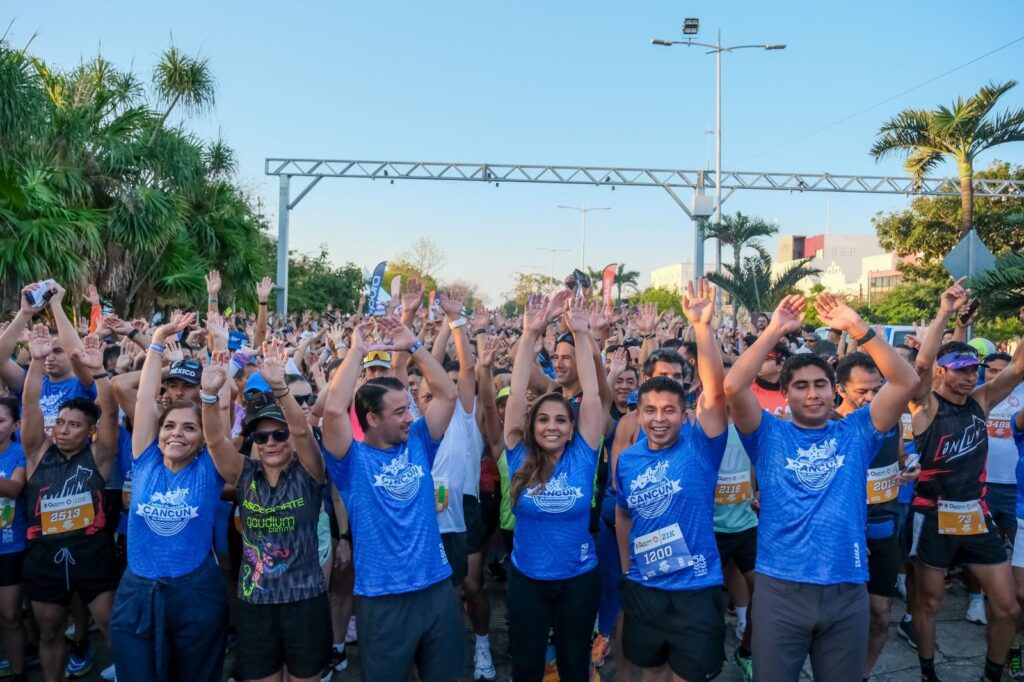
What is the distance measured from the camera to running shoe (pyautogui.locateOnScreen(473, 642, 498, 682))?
4766 mm

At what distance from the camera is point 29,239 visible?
366 inches

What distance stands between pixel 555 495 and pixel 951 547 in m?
2.70

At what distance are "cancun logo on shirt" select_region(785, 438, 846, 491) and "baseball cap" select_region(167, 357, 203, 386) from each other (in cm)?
328

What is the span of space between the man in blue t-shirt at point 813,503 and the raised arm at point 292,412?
197cm

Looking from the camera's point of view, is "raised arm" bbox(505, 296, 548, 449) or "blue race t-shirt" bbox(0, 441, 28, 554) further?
"blue race t-shirt" bbox(0, 441, 28, 554)

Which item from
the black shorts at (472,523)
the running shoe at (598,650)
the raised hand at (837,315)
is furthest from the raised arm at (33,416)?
the raised hand at (837,315)

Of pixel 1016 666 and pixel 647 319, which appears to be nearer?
pixel 1016 666

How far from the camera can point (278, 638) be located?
11.4 feet

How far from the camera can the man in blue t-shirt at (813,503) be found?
3.27 metres

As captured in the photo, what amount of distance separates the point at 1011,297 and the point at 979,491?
202 inches

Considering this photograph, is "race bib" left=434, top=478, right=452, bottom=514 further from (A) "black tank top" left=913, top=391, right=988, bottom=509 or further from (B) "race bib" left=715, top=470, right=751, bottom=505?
(A) "black tank top" left=913, top=391, right=988, bottom=509

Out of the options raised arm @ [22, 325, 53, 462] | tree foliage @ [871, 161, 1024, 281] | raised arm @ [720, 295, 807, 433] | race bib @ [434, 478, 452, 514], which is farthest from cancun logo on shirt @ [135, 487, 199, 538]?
tree foliage @ [871, 161, 1024, 281]

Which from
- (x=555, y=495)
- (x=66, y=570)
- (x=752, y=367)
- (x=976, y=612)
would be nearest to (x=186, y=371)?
(x=66, y=570)

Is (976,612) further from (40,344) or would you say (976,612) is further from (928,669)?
(40,344)
